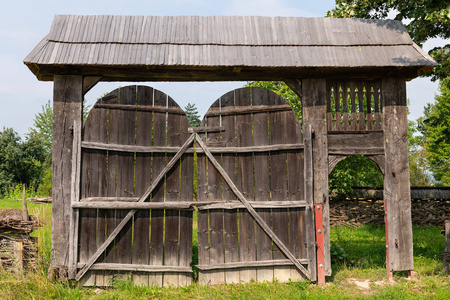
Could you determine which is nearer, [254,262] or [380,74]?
[254,262]

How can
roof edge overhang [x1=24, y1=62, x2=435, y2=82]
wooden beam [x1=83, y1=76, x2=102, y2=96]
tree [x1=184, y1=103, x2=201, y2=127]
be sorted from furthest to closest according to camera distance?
tree [x1=184, y1=103, x2=201, y2=127]
wooden beam [x1=83, y1=76, x2=102, y2=96]
roof edge overhang [x1=24, y1=62, x2=435, y2=82]

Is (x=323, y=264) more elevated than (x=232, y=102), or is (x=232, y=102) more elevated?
(x=232, y=102)

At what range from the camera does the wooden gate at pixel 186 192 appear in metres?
6.33

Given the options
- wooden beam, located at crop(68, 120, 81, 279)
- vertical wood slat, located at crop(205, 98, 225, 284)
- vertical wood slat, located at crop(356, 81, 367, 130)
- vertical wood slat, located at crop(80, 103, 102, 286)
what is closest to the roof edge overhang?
vertical wood slat, located at crop(356, 81, 367, 130)

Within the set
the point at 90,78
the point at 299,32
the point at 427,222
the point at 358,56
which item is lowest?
the point at 427,222

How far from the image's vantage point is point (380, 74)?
22.7ft

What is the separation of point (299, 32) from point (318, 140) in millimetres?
2264

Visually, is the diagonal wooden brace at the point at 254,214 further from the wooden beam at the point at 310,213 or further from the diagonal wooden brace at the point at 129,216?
the diagonal wooden brace at the point at 129,216

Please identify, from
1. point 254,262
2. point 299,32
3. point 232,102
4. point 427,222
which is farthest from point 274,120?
point 427,222

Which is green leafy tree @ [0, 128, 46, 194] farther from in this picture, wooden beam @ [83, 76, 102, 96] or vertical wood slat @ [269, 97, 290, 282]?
vertical wood slat @ [269, 97, 290, 282]

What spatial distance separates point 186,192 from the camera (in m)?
6.49

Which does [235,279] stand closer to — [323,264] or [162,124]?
[323,264]

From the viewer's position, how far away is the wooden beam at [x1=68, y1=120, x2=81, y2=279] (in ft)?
20.3

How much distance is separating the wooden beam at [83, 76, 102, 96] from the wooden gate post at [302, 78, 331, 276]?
401 centimetres
